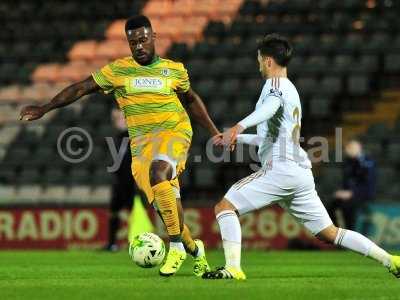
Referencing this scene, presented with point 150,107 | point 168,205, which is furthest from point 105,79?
point 168,205

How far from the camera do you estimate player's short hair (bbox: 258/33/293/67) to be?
7418 millimetres

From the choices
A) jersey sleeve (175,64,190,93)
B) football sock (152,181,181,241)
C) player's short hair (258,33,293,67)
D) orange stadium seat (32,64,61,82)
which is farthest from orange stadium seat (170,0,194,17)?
player's short hair (258,33,293,67)

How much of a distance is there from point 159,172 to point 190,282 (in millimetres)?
1033

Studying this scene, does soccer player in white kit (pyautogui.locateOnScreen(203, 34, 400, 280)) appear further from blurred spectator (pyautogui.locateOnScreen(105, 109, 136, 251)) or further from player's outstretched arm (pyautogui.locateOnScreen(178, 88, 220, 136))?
blurred spectator (pyautogui.locateOnScreen(105, 109, 136, 251))

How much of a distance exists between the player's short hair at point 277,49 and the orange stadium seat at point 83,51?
547 inches

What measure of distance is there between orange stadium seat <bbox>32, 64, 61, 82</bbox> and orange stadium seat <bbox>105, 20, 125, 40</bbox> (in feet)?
4.16

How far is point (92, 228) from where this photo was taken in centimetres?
1582

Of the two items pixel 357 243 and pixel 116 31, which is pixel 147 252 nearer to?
pixel 357 243

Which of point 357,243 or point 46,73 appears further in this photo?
point 46,73

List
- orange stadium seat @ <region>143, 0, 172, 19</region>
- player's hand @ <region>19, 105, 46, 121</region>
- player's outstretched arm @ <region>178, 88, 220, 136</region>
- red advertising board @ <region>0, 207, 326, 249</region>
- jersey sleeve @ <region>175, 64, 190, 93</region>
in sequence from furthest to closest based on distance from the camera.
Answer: orange stadium seat @ <region>143, 0, 172, 19</region>
red advertising board @ <region>0, 207, 326, 249</region>
player's outstretched arm @ <region>178, 88, 220, 136</region>
jersey sleeve @ <region>175, 64, 190, 93</region>
player's hand @ <region>19, 105, 46, 121</region>

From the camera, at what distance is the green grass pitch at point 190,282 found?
6.45 m

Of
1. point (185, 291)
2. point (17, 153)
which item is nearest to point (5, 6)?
point (17, 153)

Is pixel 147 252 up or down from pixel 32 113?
down

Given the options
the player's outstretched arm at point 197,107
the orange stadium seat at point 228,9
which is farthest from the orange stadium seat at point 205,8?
the player's outstretched arm at point 197,107
